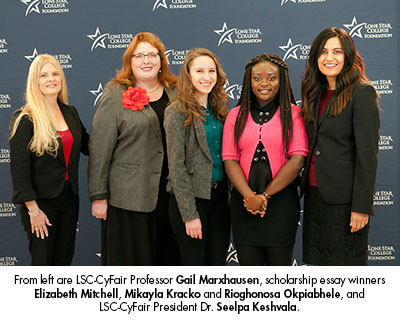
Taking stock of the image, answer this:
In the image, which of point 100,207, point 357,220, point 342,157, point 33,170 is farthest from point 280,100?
point 33,170

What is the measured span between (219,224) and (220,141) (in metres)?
0.49

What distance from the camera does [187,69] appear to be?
2.45m

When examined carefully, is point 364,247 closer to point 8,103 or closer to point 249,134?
point 249,134

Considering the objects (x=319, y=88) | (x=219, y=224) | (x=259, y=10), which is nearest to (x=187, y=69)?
(x=319, y=88)

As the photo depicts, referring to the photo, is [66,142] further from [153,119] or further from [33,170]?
[153,119]

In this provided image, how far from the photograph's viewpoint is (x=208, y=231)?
2.48 m

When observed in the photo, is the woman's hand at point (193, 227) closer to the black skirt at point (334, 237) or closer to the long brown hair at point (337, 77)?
the black skirt at point (334, 237)

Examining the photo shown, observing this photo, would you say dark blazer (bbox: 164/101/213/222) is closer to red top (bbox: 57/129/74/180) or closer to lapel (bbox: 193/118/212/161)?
lapel (bbox: 193/118/212/161)

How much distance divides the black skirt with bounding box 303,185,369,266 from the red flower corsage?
3.85 ft

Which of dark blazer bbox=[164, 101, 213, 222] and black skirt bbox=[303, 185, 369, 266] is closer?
black skirt bbox=[303, 185, 369, 266]

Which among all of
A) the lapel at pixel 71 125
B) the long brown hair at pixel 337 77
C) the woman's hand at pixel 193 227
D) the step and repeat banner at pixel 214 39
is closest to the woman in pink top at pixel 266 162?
the long brown hair at pixel 337 77

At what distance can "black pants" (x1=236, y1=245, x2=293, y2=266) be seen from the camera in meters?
2.33

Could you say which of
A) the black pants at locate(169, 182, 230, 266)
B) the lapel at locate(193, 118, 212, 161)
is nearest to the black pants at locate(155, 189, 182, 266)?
the black pants at locate(169, 182, 230, 266)

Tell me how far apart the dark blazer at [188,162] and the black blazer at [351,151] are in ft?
1.99
